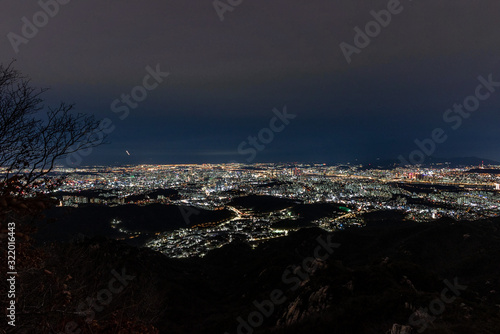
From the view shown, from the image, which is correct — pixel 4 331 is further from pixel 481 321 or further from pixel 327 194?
pixel 327 194

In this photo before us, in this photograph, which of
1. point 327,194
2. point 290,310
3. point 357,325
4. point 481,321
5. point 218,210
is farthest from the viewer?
point 327,194

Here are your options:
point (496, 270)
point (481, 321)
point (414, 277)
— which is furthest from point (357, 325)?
point (496, 270)

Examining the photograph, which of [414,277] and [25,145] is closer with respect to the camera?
[25,145]

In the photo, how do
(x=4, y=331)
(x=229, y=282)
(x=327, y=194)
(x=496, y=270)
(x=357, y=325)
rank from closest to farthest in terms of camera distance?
(x=4, y=331)
(x=357, y=325)
(x=496, y=270)
(x=229, y=282)
(x=327, y=194)

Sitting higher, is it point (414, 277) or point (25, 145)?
point (25, 145)

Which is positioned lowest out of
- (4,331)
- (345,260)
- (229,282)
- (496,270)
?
(496,270)

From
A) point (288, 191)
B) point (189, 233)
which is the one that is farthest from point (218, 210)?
point (288, 191)

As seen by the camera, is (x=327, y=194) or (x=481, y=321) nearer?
(x=481, y=321)

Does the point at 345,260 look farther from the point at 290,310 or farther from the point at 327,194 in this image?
the point at 327,194

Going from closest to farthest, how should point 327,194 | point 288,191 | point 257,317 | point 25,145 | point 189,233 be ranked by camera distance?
point 25,145
point 257,317
point 189,233
point 327,194
point 288,191
